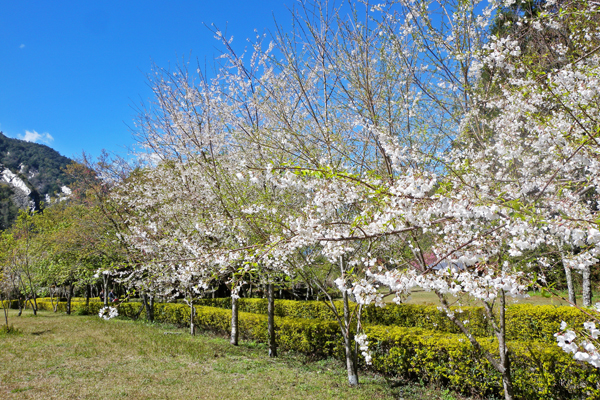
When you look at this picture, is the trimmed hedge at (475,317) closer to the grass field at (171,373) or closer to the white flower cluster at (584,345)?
the grass field at (171,373)

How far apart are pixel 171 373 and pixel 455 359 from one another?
210 inches

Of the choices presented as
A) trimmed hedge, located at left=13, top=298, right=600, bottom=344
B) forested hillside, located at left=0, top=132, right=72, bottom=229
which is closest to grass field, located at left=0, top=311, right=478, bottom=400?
trimmed hedge, located at left=13, top=298, right=600, bottom=344

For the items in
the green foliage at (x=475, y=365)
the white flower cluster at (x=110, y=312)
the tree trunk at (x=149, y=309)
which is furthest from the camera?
the tree trunk at (x=149, y=309)

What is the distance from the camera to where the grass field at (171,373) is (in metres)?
5.45

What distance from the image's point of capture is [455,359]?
5.55 m

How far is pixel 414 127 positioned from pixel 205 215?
4711 millimetres

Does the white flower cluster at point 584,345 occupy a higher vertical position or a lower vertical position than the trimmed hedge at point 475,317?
higher

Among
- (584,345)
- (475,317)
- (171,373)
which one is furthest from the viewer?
(475,317)

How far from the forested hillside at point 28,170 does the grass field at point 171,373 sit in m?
73.8

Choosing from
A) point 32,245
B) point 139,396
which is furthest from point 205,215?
point 32,245

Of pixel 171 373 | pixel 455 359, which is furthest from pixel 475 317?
pixel 171 373

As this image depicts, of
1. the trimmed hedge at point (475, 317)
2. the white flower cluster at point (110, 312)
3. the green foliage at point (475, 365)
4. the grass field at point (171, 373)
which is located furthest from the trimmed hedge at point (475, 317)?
the white flower cluster at point (110, 312)

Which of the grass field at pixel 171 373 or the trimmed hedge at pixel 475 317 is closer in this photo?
the grass field at pixel 171 373

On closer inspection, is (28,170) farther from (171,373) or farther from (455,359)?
(455,359)
